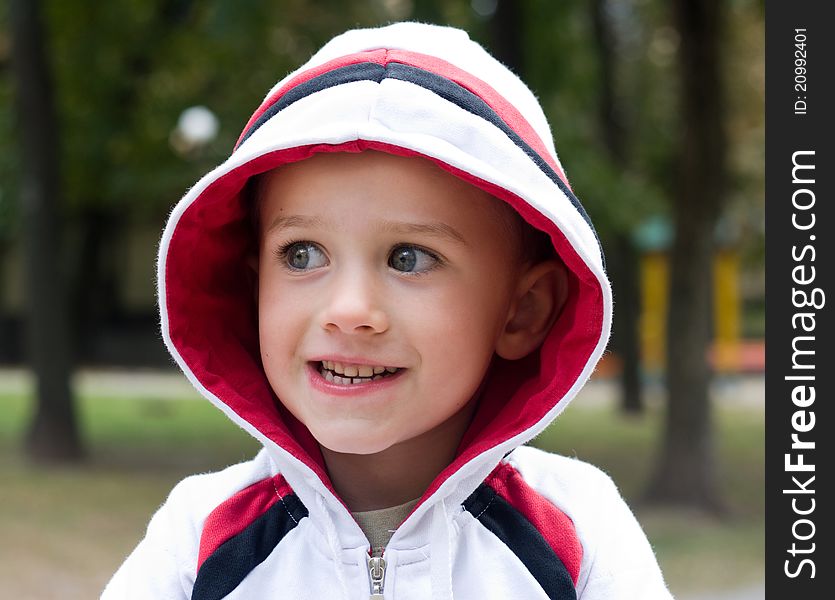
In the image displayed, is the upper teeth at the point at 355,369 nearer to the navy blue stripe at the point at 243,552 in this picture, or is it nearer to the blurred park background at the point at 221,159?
the navy blue stripe at the point at 243,552

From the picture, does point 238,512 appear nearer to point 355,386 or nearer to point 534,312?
point 355,386

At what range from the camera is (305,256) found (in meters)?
1.83

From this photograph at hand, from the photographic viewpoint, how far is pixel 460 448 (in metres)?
2.05

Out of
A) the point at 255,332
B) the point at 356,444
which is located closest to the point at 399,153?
the point at 356,444

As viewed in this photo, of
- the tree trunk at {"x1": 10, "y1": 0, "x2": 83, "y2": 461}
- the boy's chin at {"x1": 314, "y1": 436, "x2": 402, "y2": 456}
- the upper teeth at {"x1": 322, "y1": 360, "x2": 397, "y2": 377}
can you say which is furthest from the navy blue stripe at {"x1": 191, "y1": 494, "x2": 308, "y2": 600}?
the tree trunk at {"x1": 10, "y1": 0, "x2": 83, "y2": 461}

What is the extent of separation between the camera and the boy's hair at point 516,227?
1933 mm

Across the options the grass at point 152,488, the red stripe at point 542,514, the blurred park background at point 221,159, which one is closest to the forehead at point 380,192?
the red stripe at point 542,514

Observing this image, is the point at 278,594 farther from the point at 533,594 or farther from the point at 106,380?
the point at 106,380

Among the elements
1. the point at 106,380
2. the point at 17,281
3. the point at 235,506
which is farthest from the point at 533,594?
the point at 17,281

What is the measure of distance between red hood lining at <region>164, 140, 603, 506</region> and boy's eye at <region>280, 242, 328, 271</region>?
0.48ft

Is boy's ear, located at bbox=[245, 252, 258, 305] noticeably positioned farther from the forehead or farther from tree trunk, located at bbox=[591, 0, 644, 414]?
tree trunk, located at bbox=[591, 0, 644, 414]

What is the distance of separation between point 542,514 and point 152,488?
7.57 m
